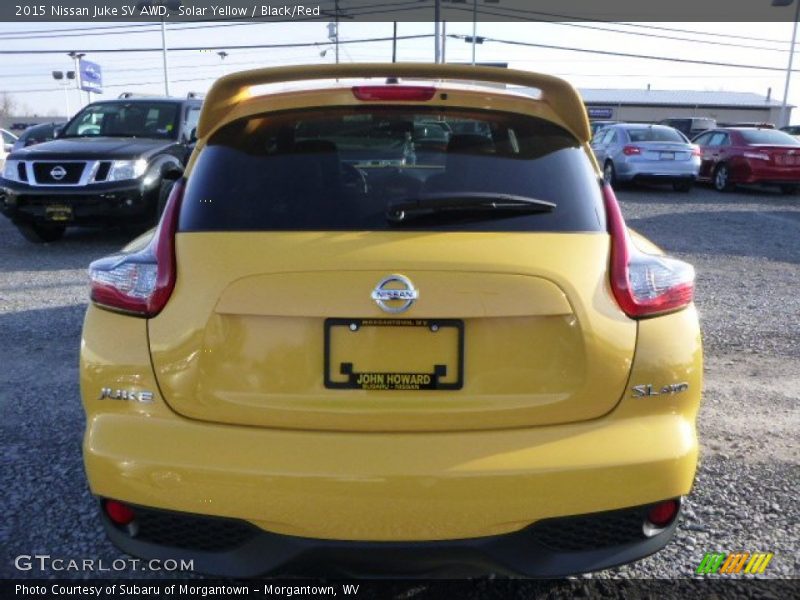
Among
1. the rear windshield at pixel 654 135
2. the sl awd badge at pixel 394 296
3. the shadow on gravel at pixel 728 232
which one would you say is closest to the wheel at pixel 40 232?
the shadow on gravel at pixel 728 232

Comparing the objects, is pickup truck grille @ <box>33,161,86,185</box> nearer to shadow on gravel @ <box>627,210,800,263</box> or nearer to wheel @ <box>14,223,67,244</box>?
wheel @ <box>14,223,67,244</box>

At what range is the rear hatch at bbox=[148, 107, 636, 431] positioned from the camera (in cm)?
206

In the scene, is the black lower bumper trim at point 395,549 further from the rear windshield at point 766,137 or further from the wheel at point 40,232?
the rear windshield at point 766,137

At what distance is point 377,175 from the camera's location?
99.0 inches

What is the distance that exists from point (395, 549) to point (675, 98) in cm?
7795

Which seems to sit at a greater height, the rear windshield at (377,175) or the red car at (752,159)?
the rear windshield at (377,175)

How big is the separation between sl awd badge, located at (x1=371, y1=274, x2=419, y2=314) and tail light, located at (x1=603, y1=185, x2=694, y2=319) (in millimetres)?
624

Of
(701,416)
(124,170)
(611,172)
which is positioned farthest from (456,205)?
(611,172)

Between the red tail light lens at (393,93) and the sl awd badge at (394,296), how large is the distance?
72cm

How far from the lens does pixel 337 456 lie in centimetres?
202

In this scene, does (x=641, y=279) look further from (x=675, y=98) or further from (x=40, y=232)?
(x=675, y=98)

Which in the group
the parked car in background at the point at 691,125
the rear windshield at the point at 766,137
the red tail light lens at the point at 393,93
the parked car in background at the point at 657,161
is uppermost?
the red tail light lens at the point at 393,93

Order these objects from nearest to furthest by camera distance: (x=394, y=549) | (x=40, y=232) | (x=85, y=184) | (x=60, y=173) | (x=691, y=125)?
(x=394, y=549)
(x=85, y=184)
(x=60, y=173)
(x=40, y=232)
(x=691, y=125)

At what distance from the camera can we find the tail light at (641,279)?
2199mm
